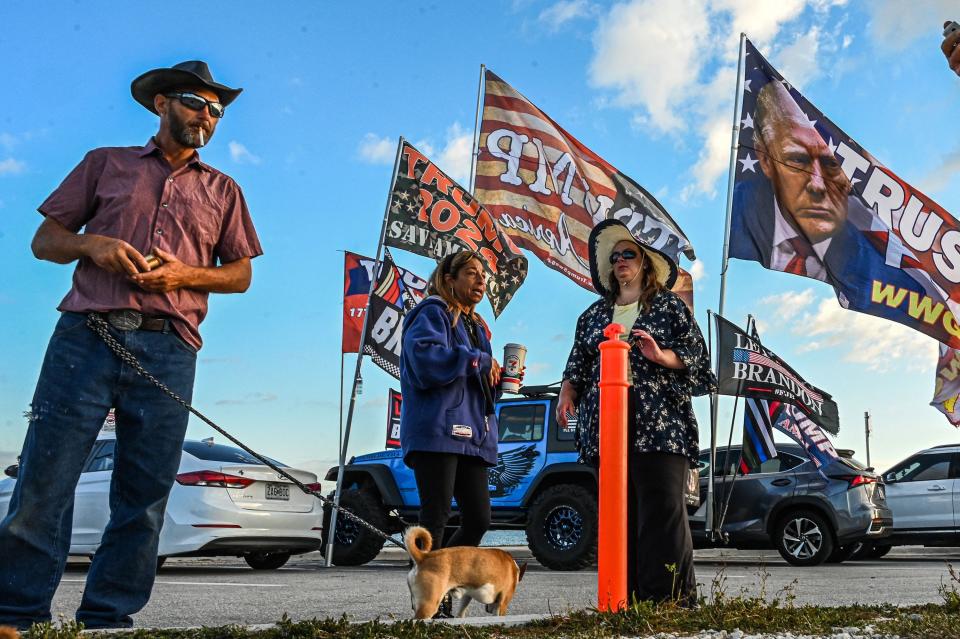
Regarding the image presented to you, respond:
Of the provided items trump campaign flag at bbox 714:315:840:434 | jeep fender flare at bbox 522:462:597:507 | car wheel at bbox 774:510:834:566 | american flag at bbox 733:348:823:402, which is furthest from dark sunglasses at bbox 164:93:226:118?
car wheel at bbox 774:510:834:566

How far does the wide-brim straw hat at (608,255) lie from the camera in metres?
4.68

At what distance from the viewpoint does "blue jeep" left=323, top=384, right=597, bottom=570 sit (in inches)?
404

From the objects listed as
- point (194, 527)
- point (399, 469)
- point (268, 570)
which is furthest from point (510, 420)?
point (194, 527)

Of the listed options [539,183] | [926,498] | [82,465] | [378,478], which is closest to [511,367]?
[82,465]

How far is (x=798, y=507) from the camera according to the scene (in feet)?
38.2

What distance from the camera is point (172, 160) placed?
362 centimetres

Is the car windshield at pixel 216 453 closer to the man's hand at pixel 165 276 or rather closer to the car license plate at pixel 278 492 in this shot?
the car license plate at pixel 278 492

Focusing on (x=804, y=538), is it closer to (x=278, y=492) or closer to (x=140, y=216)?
(x=278, y=492)

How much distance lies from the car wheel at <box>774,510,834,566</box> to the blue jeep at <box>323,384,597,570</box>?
9.21 feet

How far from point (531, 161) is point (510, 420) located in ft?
11.5

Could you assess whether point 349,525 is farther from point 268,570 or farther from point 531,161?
point 531,161

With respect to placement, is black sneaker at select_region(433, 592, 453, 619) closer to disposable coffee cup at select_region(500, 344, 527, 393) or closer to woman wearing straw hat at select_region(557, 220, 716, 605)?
woman wearing straw hat at select_region(557, 220, 716, 605)

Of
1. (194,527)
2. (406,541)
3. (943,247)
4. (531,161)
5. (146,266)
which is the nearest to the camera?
(146,266)

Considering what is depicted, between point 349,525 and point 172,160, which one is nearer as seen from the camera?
point 172,160
